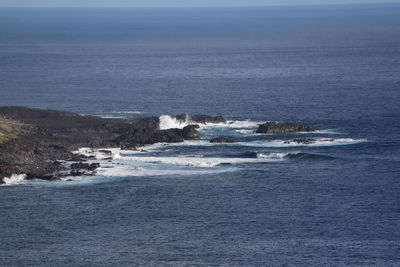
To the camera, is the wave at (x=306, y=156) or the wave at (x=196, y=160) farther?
the wave at (x=306, y=156)

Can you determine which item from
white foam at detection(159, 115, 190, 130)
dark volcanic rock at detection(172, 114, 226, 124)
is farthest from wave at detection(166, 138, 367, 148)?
dark volcanic rock at detection(172, 114, 226, 124)

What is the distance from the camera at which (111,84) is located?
19350 cm

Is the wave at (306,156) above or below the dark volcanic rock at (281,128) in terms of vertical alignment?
below

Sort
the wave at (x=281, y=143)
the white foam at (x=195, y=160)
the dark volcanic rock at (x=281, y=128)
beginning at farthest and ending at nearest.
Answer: the dark volcanic rock at (x=281, y=128), the wave at (x=281, y=143), the white foam at (x=195, y=160)

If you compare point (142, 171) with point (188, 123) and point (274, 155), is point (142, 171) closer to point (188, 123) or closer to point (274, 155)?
point (274, 155)

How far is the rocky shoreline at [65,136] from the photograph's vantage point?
108688mm

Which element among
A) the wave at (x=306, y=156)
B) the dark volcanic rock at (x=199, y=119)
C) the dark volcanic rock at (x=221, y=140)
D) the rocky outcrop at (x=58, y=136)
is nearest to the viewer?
the rocky outcrop at (x=58, y=136)

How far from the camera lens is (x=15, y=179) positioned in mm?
104312

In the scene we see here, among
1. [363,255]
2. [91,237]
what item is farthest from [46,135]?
[363,255]

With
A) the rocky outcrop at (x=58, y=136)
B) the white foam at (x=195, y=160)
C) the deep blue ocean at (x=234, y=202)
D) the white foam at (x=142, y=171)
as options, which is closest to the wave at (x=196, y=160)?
the white foam at (x=195, y=160)

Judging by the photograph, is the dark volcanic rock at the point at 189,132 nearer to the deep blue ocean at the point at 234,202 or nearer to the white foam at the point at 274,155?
the deep blue ocean at the point at 234,202

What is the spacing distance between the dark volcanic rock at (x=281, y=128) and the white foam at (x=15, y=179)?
113 ft

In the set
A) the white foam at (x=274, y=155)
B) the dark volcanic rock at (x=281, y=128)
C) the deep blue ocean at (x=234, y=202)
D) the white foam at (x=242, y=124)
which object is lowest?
Result: the deep blue ocean at (x=234, y=202)

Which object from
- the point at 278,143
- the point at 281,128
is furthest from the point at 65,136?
the point at 281,128
